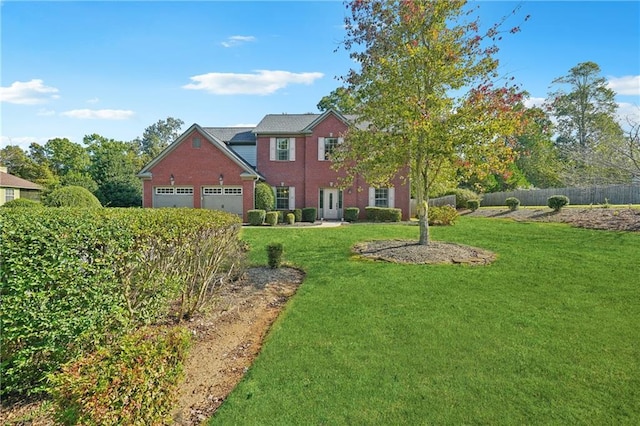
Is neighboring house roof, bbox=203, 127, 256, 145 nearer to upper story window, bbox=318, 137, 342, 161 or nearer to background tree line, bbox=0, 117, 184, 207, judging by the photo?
upper story window, bbox=318, 137, 342, 161

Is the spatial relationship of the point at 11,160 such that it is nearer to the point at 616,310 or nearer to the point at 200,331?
the point at 200,331

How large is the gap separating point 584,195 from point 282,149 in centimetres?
2336

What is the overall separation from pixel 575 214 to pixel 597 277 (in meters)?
12.1

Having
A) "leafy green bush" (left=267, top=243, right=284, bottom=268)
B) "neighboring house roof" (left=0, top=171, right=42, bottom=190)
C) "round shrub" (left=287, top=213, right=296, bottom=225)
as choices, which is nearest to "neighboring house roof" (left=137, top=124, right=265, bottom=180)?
"round shrub" (left=287, top=213, right=296, bottom=225)

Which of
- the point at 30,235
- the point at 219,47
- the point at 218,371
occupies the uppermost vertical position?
the point at 219,47

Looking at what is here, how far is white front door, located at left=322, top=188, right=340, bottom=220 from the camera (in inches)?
875

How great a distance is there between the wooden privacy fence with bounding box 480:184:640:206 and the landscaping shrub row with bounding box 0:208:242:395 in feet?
83.1

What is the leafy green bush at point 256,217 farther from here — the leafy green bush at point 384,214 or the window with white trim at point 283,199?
the leafy green bush at point 384,214

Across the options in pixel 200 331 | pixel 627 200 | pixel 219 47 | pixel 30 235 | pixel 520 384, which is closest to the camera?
pixel 30 235

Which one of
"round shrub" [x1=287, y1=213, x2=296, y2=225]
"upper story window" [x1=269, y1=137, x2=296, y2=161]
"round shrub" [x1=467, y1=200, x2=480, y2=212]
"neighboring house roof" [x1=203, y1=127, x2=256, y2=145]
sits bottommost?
"round shrub" [x1=287, y1=213, x2=296, y2=225]

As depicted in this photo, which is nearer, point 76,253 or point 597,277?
point 76,253

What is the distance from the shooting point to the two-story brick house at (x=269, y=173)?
20.4 meters

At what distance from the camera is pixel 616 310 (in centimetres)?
526

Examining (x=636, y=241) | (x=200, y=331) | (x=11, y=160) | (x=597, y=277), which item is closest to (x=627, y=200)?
(x=636, y=241)
